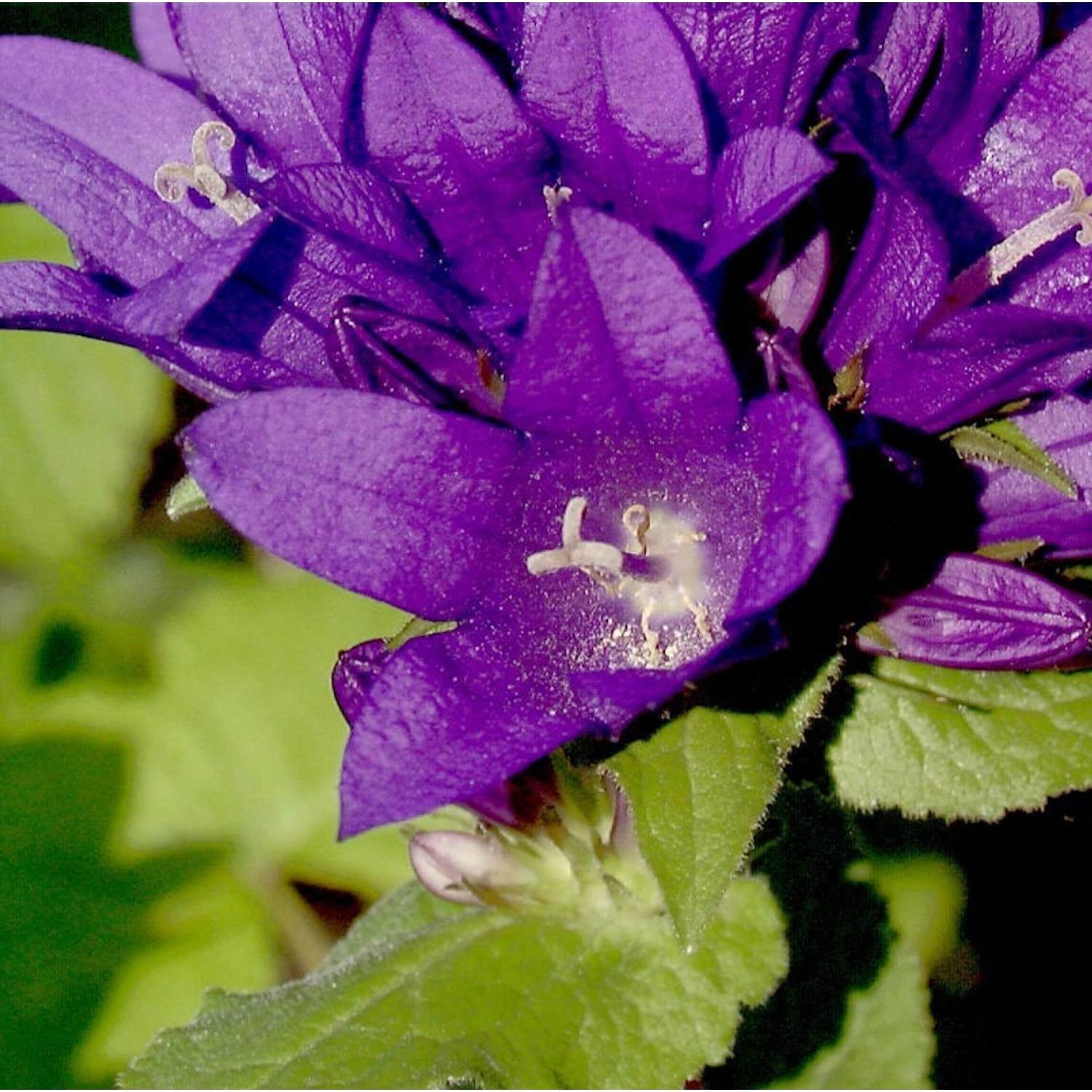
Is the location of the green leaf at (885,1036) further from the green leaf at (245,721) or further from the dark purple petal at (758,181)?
the dark purple petal at (758,181)

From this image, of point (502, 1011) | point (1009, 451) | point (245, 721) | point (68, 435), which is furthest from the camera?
point (68, 435)

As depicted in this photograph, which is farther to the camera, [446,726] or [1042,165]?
[1042,165]

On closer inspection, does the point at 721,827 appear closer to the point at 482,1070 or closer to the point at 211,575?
the point at 482,1070

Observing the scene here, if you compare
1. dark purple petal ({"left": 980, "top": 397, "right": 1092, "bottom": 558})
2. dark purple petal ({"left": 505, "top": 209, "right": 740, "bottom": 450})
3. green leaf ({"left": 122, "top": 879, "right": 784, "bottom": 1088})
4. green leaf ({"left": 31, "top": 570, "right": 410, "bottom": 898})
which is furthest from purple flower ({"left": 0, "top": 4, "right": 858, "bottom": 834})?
green leaf ({"left": 31, "top": 570, "right": 410, "bottom": 898})

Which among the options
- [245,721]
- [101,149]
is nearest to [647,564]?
[101,149]

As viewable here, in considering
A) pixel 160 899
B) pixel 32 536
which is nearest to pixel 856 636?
pixel 160 899

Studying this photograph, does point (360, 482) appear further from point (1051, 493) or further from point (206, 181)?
point (1051, 493)

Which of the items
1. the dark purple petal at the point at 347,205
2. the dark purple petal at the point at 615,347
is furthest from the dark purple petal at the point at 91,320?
the dark purple petal at the point at 615,347
